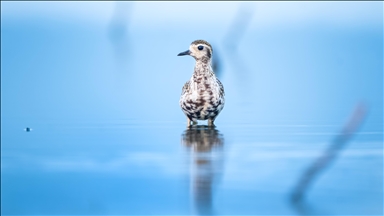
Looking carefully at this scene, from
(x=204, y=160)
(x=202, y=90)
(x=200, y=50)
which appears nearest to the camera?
(x=204, y=160)

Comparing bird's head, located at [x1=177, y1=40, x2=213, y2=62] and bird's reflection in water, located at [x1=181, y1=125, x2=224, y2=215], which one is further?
bird's head, located at [x1=177, y1=40, x2=213, y2=62]

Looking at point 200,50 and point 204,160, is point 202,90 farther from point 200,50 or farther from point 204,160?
point 204,160

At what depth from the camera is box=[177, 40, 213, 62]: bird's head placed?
9271 mm

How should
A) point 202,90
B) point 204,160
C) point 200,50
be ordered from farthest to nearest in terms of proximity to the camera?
point 200,50, point 202,90, point 204,160

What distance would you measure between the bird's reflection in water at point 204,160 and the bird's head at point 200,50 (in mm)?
1133

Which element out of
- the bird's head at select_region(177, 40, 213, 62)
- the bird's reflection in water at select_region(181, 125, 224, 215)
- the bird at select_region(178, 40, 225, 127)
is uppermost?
the bird's head at select_region(177, 40, 213, 62)

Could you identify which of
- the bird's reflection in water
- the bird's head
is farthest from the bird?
the bird's reflection in water

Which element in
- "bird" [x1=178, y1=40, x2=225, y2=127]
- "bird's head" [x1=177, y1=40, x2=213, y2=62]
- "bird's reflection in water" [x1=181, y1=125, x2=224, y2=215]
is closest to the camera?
"bird's reflection in water" [x1=181, y1=125, x2=224, y2=215]

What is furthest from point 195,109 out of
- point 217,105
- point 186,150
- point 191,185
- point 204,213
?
point 204,213

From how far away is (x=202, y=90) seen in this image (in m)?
8.86

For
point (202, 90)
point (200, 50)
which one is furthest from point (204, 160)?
point (200, 50)

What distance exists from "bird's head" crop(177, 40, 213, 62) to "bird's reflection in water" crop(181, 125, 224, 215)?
1.13m

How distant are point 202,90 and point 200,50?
805 mm

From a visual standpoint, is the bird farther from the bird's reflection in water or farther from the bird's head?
the bird's reflection in water
